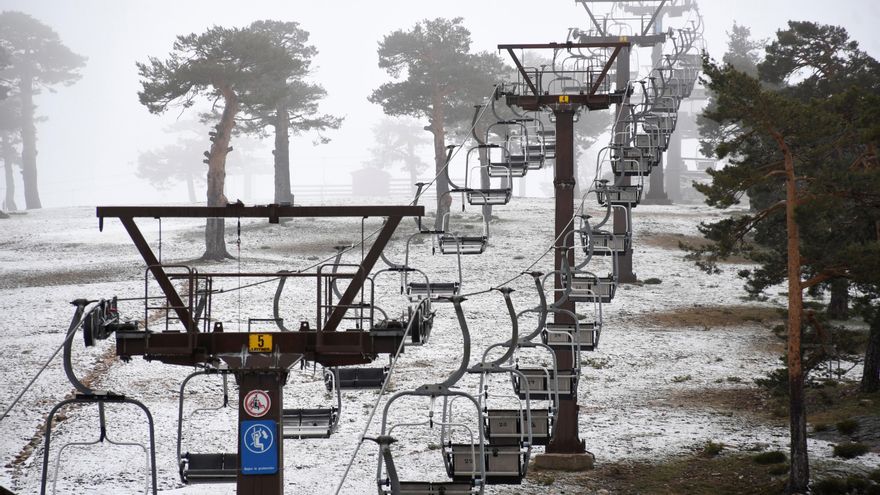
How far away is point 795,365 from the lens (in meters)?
17.7

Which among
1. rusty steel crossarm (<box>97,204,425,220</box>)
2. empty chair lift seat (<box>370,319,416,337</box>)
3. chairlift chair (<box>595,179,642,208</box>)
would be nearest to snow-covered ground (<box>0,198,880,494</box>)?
empty chair lift seat (<box>370,319,416,337</box>)

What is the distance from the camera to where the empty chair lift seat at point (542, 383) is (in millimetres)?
15617

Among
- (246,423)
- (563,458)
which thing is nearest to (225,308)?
(563,458)

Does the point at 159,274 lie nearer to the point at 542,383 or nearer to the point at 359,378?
the point at 359,378

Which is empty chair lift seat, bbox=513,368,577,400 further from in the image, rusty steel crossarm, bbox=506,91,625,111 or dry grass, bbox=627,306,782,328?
dry grass, bbox=627,306,782,328

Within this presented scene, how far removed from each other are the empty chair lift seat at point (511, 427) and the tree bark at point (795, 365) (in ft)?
18.2

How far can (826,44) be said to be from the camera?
2675cm

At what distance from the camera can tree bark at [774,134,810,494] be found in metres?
17.6

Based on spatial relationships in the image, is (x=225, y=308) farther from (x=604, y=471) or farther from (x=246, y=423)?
(x=246, y=423)

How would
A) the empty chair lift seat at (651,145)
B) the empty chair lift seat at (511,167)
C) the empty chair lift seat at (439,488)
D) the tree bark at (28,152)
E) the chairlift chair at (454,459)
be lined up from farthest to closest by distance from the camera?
the tree bark at (28,152) < the empty chair lift seat at (651,145) < the empty chair lift seat at (511,167) < the empty chair lift seat at (439,488) < the chairlift chair at (454,459)

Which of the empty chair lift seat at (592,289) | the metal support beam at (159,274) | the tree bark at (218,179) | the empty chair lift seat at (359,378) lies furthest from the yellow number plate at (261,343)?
the tree bark at (218,179)

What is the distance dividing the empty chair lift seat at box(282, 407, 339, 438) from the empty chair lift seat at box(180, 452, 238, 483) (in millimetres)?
799

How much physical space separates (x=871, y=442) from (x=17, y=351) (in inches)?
744

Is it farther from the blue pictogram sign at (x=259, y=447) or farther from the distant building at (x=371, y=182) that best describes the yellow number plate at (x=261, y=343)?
the distant building at (x=371, y=182)
